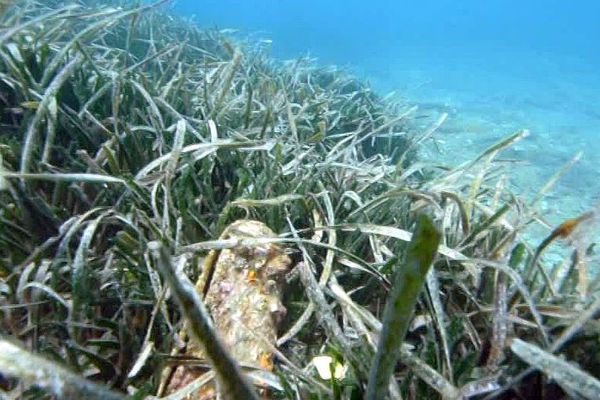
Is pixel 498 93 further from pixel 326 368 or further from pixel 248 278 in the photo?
pixel 326 368

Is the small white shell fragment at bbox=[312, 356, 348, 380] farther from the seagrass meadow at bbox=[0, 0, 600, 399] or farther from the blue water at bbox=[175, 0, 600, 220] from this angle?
the blue water at bbox=[175, 0, 600, 220]

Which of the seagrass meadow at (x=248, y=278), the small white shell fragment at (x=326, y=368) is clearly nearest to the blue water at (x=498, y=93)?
the seagrass meadow at (x=248, y=278)

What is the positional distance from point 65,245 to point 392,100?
6.85 m

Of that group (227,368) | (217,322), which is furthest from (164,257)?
(217,322)

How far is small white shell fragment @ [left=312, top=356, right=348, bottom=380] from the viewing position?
56.4 inches

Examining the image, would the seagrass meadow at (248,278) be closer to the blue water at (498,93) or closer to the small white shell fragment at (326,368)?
the small white shell fragment at (326,368)

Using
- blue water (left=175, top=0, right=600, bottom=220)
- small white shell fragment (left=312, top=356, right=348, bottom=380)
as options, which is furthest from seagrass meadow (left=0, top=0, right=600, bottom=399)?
blue water (left=175, top=0, right=600, bottom=220)

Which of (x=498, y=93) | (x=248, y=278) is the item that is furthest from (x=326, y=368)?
(x=498, y=93)

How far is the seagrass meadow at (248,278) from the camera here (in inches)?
49.0

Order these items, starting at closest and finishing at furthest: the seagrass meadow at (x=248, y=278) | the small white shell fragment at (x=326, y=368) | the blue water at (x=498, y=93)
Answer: the seagrass meadow at (x=248, y=278), the small white shell fragment at (x=326, y=368), the blue water at (x=498, y=93)

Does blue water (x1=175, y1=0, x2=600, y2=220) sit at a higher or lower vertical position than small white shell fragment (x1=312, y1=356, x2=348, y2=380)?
higher

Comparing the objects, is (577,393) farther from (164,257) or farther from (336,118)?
(336,118)

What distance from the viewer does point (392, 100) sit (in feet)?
25.9

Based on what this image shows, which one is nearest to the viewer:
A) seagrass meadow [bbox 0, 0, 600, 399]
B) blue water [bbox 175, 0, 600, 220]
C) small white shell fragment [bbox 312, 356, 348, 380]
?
seagrass meadow [bbox 0, 0, 600, 399]
